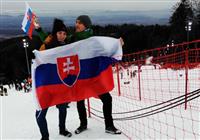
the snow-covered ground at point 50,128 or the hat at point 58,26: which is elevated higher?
the hat at point 58,26

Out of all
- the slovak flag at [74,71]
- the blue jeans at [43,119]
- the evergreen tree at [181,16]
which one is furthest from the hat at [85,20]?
the evergreen tree at [181,16]

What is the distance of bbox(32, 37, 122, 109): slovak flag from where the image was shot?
19.2 feet

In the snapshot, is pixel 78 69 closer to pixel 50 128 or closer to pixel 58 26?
pixel 58 26

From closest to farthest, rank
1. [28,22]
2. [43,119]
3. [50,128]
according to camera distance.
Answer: [43,119] → [50,128] → [28,22]

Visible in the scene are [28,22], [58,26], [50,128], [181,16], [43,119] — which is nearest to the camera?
[58,26]

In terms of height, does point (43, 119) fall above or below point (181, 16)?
below

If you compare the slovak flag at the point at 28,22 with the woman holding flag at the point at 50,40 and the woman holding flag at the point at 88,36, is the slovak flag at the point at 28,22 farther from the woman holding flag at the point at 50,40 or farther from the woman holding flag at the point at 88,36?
the woman holding flag at the point at 88,36

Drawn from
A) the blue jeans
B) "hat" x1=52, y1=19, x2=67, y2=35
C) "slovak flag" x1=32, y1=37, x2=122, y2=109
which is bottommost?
the blue jeans

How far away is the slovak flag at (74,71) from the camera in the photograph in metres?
5.86

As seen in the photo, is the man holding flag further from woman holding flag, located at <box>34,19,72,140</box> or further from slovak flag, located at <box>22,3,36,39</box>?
slovak flag, located at <box>22,3,36,39</box>

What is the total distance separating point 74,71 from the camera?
5.89 meters

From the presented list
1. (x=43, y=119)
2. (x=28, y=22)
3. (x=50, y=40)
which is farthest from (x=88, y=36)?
(x=28, y=22)

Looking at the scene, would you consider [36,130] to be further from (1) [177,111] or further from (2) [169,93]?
(2) [169,93]

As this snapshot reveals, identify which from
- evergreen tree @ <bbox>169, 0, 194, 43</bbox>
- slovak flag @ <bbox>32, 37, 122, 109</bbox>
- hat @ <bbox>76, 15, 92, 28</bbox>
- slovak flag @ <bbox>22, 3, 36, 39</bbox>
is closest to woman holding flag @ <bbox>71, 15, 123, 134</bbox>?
hat @ <bbox>76, 15, 92, 28</bbox>
